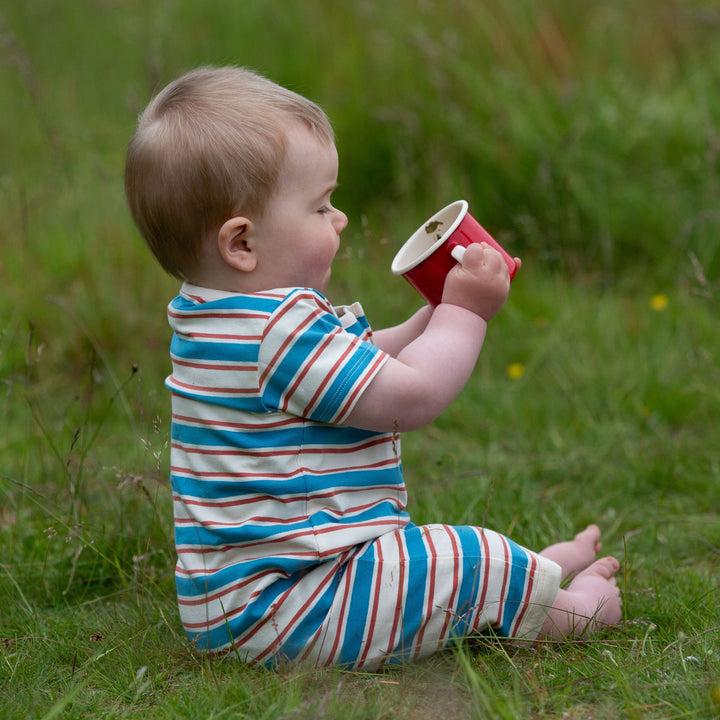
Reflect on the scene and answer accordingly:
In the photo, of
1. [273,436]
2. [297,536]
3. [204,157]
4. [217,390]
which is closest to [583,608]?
[297,536]

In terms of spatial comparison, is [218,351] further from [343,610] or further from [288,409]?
[343,610]

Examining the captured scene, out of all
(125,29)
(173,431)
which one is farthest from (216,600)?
(125,29)

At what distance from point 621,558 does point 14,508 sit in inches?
58.6

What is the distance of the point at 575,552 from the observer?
7.32 ft

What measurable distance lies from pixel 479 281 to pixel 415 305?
192 centimetres

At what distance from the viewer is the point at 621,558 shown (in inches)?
94.1

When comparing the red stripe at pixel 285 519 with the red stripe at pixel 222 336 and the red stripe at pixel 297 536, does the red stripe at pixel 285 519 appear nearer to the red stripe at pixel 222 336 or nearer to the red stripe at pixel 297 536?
the red stripe at pixel 297 536

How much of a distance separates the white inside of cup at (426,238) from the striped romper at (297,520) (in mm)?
211

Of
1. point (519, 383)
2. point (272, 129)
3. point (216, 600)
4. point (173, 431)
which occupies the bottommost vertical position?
point (519, 383)

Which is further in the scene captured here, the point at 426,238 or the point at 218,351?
the point at 426,238

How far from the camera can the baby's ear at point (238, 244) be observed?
178 cm

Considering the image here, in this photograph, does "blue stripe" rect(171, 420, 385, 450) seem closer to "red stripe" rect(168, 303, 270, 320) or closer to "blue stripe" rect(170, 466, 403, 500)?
"blue stripe" rect(170, 466, 403, 500)

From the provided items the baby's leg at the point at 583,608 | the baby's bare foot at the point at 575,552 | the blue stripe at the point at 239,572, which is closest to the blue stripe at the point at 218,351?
the blue stripe at the point at 239,572

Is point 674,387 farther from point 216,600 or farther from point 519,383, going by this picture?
point 216,600
